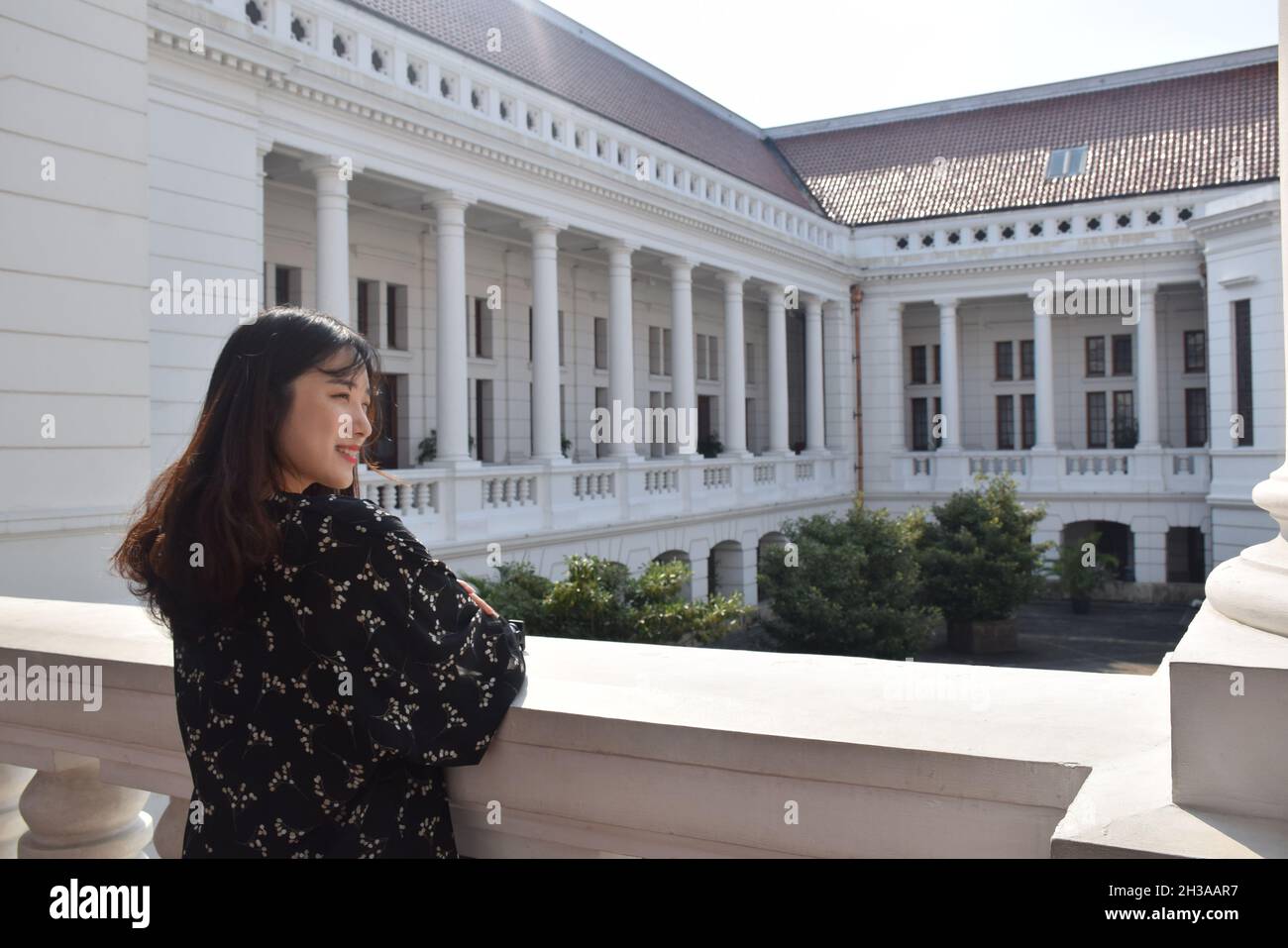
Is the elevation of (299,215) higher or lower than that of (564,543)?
higher

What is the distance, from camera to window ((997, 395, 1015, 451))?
38.6m

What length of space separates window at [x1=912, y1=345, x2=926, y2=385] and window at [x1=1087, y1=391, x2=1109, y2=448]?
18.1 ft

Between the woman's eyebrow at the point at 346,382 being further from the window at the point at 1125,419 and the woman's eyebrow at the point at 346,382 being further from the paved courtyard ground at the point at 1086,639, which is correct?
the window at the point at 1125,419

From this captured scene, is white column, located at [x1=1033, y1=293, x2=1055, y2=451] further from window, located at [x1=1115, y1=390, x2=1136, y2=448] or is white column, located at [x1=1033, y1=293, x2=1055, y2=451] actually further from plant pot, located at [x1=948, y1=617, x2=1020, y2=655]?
plant pot, located at [x1=948, y1=617, x2=1020, y2=655]

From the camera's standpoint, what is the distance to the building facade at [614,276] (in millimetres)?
7500

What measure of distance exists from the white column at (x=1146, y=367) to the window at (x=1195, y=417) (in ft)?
9.24

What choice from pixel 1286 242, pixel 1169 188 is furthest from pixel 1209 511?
pixel 1286 242

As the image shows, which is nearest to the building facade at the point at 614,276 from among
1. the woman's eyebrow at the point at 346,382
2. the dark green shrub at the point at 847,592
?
the dark green shrub at the point at 847,592

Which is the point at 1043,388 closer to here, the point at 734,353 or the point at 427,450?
the point at 734,353

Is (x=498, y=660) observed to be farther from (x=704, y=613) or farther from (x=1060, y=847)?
(x=704, y=613)

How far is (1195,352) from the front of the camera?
3528 centimetres

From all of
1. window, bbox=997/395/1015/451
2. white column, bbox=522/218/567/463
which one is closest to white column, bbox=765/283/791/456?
window, bbox=997/395/1015/451

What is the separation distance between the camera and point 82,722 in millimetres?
3127
